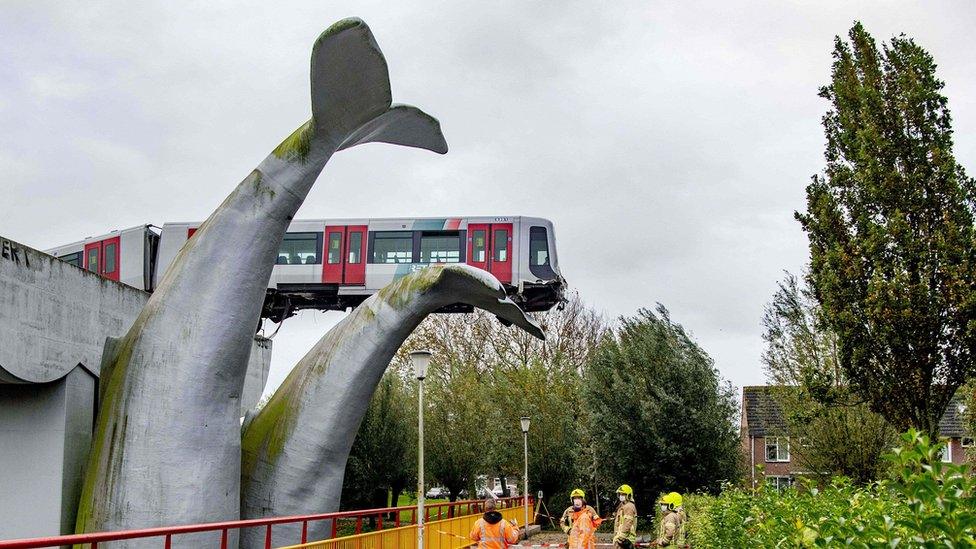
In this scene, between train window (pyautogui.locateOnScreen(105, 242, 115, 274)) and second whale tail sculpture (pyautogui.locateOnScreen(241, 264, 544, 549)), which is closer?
second whale tail sculpture (pyautogui.locateOnScreen(241, 264, 544, 549))

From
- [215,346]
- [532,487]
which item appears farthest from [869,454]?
[215,346]

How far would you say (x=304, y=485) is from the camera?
1681 cm

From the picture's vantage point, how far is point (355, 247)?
112 feet

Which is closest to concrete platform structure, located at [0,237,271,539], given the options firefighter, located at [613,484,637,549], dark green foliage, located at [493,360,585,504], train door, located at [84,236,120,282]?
firefighter, located at [613,484,637,549]

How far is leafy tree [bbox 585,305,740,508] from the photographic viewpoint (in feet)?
93.3

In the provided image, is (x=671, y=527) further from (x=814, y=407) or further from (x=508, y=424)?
(x=508, y=424)

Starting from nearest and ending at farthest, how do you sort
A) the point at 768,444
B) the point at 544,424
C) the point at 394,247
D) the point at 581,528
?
1. the point at 581,528
2. the point at 394,247
3. the point at 544,424
4. the point at 768,444

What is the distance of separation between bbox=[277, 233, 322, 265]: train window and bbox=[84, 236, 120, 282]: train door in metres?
5.45

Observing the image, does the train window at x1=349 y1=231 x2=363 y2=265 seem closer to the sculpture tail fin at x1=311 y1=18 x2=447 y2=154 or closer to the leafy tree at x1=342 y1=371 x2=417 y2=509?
the leafy tree at x1=342 y1=371 x2=417 y2=509

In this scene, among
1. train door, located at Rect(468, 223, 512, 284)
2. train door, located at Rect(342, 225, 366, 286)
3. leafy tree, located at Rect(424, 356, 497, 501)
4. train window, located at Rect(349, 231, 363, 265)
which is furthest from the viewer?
leafy tree, located at Rect(424, 356, 497, 501)

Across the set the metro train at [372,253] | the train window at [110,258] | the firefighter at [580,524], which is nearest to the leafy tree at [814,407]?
the metro train at [372,253]

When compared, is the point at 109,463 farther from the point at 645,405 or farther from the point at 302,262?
the point at 302,262

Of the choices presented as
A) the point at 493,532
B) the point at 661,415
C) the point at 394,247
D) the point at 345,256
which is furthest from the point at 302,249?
the point at 493,532

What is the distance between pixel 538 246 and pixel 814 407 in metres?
9.93
